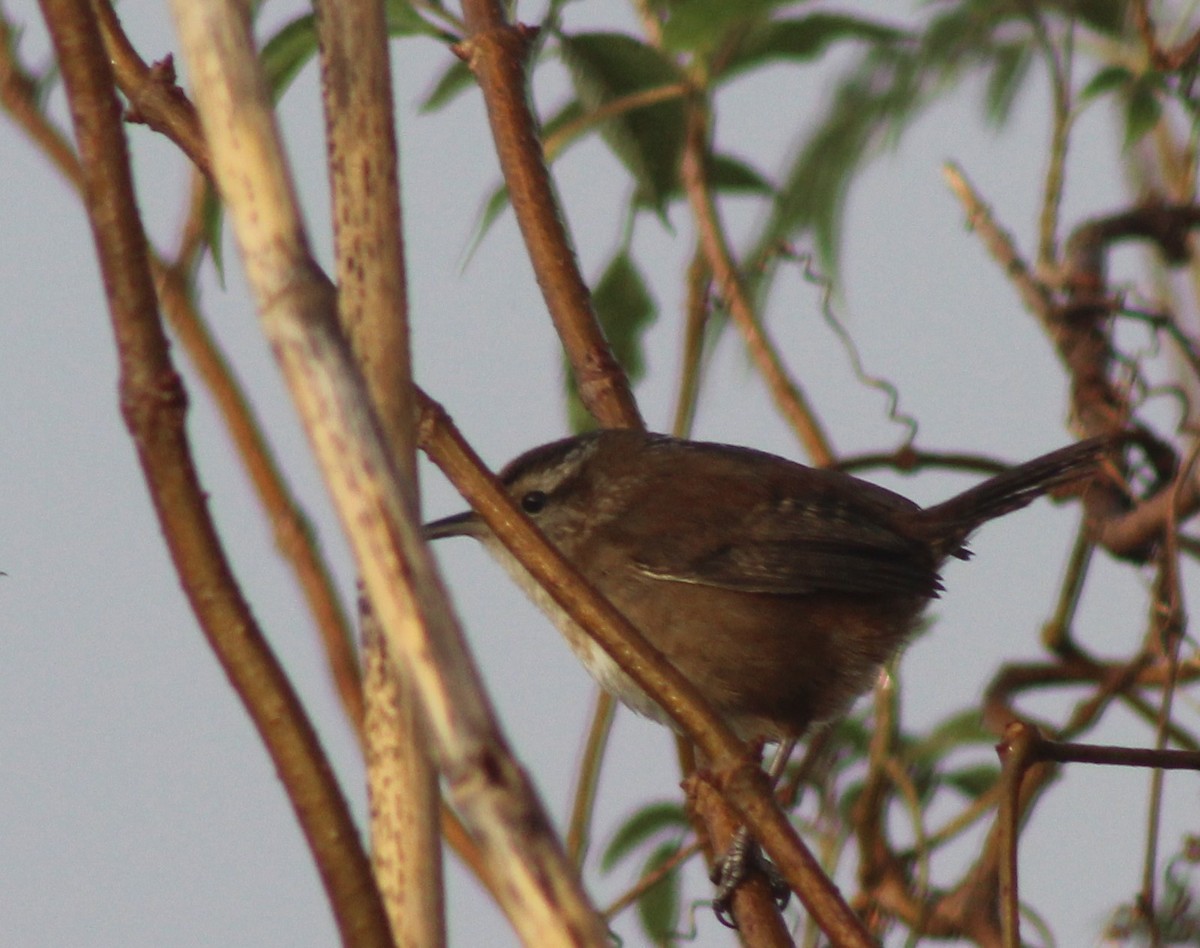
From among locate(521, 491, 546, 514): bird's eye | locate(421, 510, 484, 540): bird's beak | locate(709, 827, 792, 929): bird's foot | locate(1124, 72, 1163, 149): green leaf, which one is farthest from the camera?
locate(521, 491, 546, 514): bird's eye

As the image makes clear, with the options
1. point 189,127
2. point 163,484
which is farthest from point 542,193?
point 163,484

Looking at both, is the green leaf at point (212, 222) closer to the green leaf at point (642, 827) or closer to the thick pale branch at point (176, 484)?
the thick pale branch at point (176, 484)

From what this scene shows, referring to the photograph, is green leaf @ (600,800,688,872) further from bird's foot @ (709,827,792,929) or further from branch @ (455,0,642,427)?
branch @ (455,0,642,427)

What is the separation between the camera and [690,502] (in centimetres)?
364

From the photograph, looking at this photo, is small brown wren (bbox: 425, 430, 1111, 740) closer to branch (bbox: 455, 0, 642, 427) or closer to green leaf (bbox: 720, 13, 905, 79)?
branch (bbox: 455, 0, 642, 427)

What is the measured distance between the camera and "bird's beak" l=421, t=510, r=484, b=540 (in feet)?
12.1

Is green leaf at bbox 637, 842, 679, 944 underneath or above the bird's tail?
underneath

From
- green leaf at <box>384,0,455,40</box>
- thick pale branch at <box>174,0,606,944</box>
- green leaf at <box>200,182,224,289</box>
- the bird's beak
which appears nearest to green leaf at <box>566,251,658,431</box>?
the bird's beak

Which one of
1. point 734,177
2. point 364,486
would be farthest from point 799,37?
point 364,486

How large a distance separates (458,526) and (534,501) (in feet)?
0.85

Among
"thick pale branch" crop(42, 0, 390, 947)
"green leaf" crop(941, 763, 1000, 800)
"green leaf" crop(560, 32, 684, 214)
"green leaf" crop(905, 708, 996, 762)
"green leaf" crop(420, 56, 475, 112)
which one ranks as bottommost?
"green leaf" crop(941, 763, 1000, 800)

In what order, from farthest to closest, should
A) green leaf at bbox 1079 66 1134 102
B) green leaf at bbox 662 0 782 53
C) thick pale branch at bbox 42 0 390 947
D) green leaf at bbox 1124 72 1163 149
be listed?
1. green leaf at bbox 1079 66 1134 102
2. green leaf at bbox 1124 72 1163 149
3. green leaf at bbox 662 0 782 53
4. thick pale branch at bbox 42 0 390 947

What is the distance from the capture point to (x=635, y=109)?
3021 mm

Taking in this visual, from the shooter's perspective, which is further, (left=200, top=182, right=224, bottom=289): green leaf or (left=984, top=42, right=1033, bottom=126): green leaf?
(left=984, top=42, right=1033, bottom=126): green leaf
